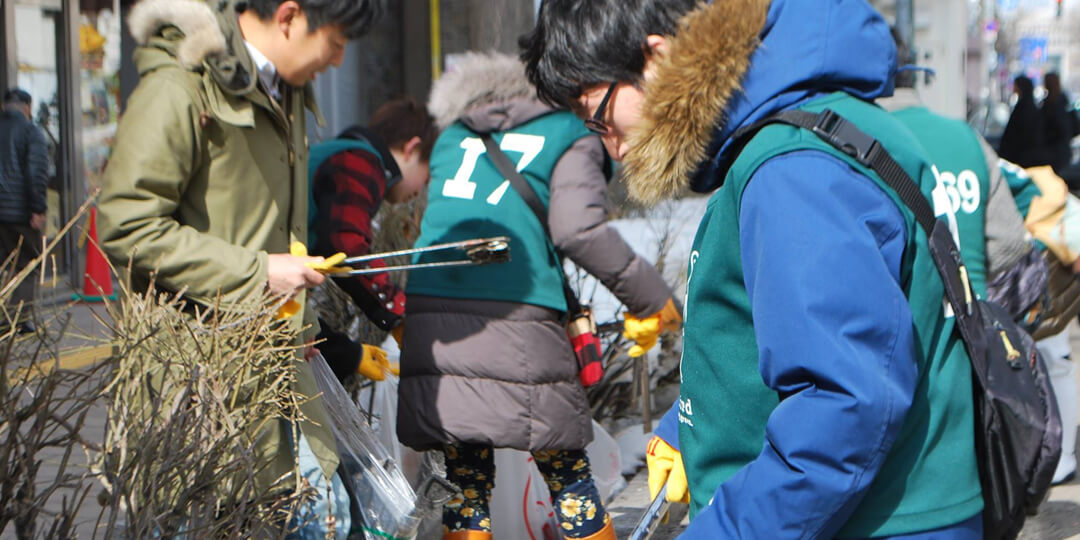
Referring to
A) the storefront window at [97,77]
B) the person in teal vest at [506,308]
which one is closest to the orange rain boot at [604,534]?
the person in teal vest at [506,308]

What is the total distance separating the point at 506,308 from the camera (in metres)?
3.33

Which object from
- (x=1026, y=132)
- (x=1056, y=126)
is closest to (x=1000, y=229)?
(x=1026, y=132)

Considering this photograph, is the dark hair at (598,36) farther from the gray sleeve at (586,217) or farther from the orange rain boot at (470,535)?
the orange rain boot at (470,535)

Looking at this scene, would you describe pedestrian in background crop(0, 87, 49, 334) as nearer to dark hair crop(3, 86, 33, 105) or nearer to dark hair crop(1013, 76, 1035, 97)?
dark hair crop(3, 86, 33, 105)

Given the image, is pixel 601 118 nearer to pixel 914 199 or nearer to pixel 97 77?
pixel 914 199

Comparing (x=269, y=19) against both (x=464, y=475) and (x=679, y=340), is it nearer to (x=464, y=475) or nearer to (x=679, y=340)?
(x=464, y=475)

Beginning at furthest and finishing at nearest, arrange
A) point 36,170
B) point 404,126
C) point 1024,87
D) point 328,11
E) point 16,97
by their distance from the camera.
Answer: 1. point 1024,87
2. point 16,97
3. point 36,170
4. point 404,126
5. point 328,11

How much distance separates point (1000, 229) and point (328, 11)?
5.59 feet

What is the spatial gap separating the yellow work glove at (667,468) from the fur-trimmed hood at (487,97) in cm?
142

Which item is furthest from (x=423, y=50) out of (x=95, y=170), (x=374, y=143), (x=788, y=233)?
(x=788, y=233)

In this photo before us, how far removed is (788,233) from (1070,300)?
123 inches

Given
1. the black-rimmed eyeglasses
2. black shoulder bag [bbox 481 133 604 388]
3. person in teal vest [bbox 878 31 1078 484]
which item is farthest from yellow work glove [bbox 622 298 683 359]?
the black-rimmed eyeglasses

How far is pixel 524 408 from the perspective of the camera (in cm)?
331

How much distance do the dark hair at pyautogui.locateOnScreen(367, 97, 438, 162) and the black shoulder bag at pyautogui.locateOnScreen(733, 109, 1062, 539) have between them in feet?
8.03
